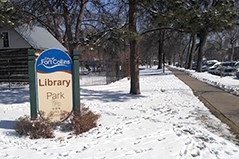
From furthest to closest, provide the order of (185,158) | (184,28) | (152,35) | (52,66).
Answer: (152,35) → (184,28) → (52,66) → (185,158)

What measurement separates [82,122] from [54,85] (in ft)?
3.81

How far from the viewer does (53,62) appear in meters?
6.74

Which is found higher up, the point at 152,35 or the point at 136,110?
the point at 152,35

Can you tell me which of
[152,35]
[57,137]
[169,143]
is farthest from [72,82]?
[152,35]

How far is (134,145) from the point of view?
5371mm

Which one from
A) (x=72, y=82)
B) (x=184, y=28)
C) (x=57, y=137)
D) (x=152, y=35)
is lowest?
(x=57, y=137)

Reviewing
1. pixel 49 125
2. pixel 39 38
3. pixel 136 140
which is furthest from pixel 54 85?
pixel 39 38

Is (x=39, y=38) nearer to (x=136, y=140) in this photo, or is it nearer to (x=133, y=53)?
(x=133, y=53)

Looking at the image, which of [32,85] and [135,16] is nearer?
[32,85]

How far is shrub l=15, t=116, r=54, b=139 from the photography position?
611cm

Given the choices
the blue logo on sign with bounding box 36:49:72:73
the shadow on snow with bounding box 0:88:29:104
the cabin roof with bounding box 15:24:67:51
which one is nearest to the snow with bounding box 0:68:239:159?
the blue logo on sign with bounding box 36:49:72:73

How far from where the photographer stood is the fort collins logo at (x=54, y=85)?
6.64 m

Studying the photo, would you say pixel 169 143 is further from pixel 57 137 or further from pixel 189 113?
pixel 189 113

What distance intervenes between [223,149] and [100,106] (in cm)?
550
